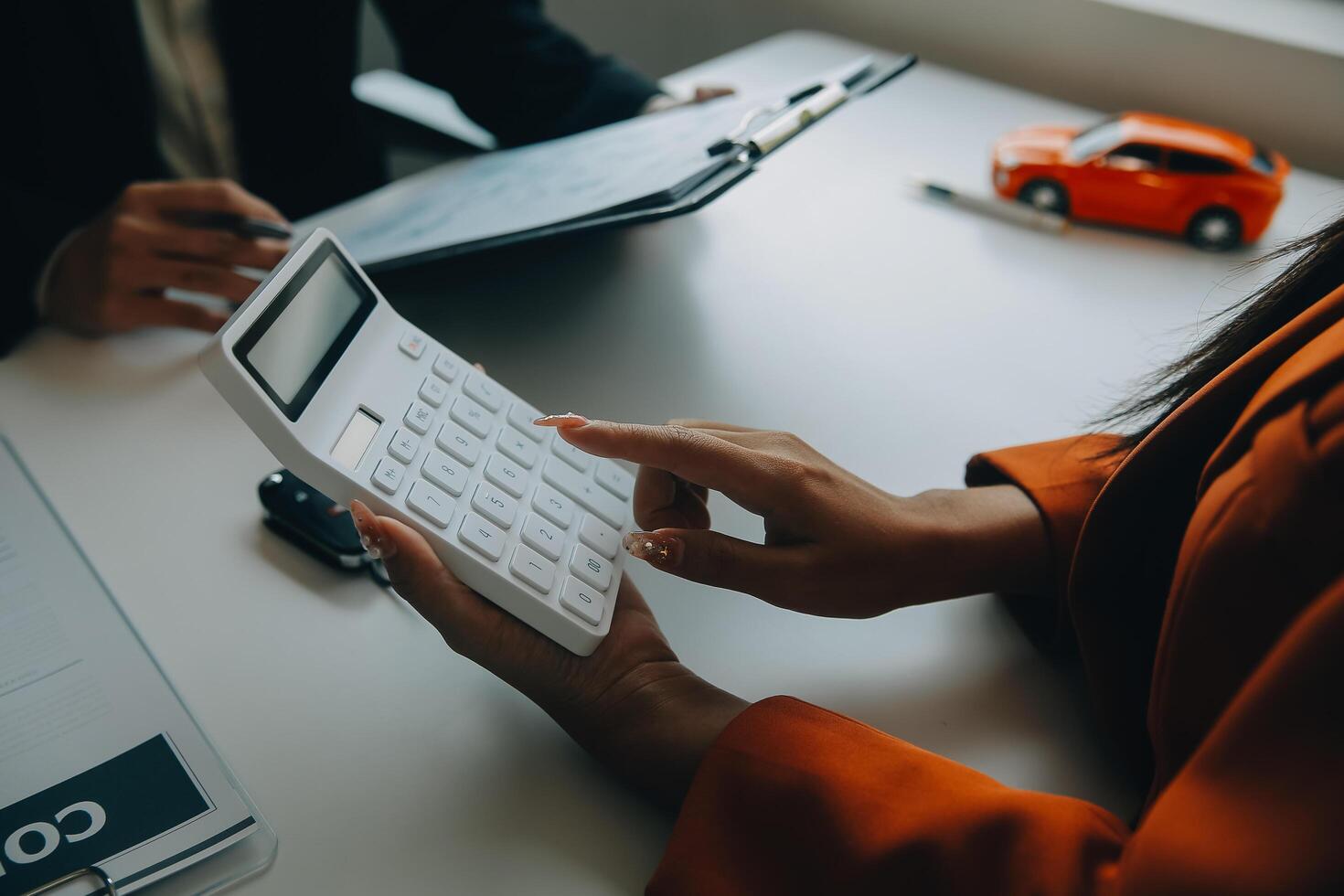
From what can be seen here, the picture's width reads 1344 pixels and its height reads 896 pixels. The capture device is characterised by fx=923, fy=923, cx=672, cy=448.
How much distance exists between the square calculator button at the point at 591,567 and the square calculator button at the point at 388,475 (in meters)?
0.08

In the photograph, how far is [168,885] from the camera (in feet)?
1.16

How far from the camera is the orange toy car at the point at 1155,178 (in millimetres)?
769

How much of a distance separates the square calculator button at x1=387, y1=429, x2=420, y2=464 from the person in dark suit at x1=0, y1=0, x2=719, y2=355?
30 centimetres

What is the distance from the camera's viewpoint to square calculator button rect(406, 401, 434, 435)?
16.8 inches

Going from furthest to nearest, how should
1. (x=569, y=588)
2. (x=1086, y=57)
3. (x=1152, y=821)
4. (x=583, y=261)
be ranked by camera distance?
(x=1086, y=57) < (x=583, y=261) < (x=569, y=588) < (x=1152, y=821)

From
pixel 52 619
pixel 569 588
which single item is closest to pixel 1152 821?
pixel 569 588

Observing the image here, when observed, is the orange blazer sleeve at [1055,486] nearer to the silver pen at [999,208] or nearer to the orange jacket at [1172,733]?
the orange jacket at [1172,733]

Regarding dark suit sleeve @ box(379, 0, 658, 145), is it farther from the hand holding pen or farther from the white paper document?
the white paper document

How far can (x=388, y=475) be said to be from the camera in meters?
0.39

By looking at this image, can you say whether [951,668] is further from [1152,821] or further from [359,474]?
[359,474]

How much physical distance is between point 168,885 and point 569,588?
19 cm

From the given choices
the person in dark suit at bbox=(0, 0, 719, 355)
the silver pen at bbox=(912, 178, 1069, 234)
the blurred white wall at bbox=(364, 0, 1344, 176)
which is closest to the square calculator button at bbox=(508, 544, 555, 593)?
the person in dark suit at bbox=(0, 0, 719, 355)

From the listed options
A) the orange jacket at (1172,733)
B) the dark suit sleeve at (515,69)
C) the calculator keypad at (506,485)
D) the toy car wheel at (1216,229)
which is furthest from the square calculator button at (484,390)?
the toy car wheel at (1216,229)

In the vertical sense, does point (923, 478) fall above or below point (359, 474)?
below
